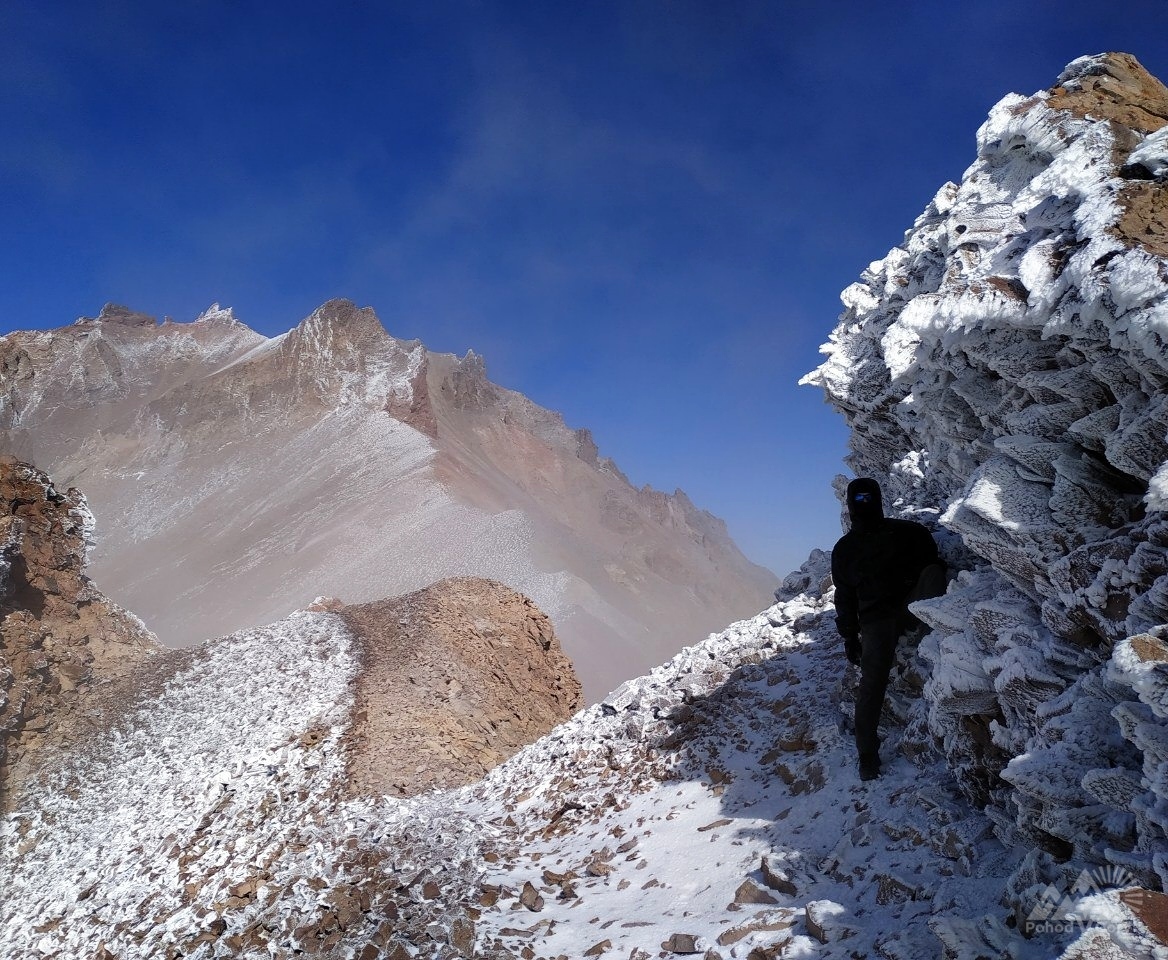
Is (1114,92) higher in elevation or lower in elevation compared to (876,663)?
higher

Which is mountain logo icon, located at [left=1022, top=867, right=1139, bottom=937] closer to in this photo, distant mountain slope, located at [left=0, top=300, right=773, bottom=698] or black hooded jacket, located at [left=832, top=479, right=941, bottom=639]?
black hooded jacket, located at [left=832, top=479, right=941, bottom=639]

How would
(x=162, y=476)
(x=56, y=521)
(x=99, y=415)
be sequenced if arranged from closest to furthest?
(x=56, y=521) → (x=162, y=476) → (x=99, y=415)

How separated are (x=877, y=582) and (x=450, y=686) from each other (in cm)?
894

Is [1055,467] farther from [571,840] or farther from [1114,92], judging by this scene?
[571,840]

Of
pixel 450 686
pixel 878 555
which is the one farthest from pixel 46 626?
pixel 878 555

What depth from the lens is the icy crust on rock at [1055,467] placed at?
330cm

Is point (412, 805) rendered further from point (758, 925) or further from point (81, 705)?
point (81, 705)

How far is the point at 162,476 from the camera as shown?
5825 centimetres

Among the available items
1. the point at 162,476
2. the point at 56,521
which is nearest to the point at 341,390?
the point at 162,476

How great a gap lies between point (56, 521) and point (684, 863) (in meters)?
14.4

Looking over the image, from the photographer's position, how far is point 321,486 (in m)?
51.1

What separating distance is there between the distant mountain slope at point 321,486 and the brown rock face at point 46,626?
825 inches

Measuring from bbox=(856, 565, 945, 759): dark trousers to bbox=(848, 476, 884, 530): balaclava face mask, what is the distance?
1.96ft

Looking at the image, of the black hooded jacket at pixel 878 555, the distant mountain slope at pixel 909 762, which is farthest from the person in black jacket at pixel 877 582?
the distant mountain slope at pixel 909 762
